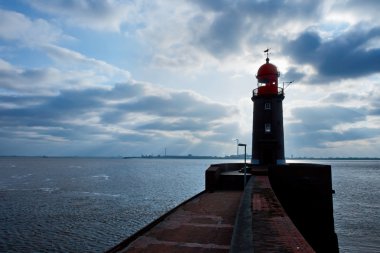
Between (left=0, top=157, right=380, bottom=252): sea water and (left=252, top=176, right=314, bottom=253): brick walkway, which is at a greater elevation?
(left=252, top=176, right=314, bottom=253): brick walkway

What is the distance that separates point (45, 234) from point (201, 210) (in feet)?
46.9

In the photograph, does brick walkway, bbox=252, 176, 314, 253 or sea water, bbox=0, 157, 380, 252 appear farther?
sea water, bbox=0, 157, 380, 252

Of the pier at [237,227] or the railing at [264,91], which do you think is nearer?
the pier at [237,227]

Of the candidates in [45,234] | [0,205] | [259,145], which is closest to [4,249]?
[45,234]

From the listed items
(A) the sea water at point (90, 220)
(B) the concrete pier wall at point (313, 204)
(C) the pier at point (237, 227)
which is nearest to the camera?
(C) the pier at point (237, 227)

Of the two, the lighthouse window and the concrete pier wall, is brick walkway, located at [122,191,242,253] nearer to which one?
the concrete pier wall

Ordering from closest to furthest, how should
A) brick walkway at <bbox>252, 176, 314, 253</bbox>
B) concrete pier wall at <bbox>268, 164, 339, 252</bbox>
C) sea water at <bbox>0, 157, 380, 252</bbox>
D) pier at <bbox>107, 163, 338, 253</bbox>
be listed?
brick walkway at <bbox>252, 176, 314, 253</bbox> → pier at <bbox>107, 163, 338, 253</bbox> → concrete pier wall at <bbox>268, 164, 339, 252</bbox> → sea water at <bbox>0, 157, 380, 252</bbox>

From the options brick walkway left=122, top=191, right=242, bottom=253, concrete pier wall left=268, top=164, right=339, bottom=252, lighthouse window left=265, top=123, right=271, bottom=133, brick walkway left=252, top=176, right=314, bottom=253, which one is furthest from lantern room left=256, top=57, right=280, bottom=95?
brick walkway left=252, top=176, right=314, bottom=253

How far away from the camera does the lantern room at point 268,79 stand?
28.2 metres

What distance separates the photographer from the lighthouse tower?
2797cm

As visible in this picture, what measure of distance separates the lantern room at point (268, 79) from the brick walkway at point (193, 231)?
15.8 m

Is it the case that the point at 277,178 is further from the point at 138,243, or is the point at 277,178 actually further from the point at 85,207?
the point at 85,207

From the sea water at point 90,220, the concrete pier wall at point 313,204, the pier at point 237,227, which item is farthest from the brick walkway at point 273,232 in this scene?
the sea water at point 90,220

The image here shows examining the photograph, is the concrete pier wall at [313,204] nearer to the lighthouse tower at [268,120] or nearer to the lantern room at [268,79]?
the lighthouse tower at [268,120]
